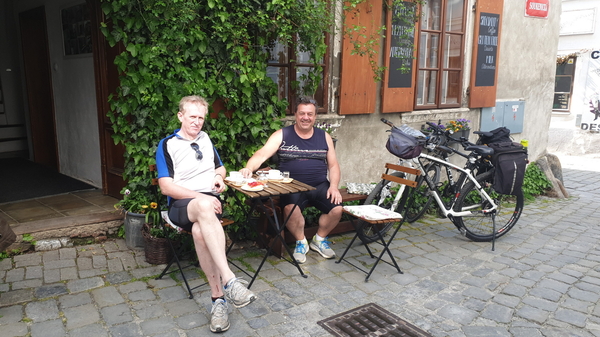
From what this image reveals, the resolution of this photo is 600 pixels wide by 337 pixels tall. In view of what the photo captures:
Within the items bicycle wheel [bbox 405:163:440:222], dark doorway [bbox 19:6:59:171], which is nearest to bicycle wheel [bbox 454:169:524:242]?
bicycle wheel [bbox 405:163:440:222]

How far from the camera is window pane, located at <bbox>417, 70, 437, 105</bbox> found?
6824 millimetres

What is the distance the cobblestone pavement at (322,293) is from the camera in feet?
10.7

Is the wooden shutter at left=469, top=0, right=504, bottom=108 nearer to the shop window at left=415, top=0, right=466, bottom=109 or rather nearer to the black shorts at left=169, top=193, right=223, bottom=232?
the shop window at left=415, top=0, right=466, bottom=109

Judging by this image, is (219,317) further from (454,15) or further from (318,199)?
(454,15)

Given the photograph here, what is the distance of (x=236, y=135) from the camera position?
481 centimetres

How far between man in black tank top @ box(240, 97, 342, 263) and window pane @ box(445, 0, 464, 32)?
3.55 metres

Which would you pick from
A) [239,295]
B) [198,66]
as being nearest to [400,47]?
[198,66]

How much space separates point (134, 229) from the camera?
4.45 metres

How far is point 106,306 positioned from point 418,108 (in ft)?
15.7

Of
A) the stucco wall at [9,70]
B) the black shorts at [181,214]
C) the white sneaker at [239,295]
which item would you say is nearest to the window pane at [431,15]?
the black shorts at [181,214]

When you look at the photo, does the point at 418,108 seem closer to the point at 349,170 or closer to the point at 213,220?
the point at 349,170

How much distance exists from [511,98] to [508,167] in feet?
11.7

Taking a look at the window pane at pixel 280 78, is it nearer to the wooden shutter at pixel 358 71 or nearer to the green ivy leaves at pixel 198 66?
the green ivy leaves at pixel 198 66

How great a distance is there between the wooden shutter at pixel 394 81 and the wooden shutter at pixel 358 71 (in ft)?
0.61
